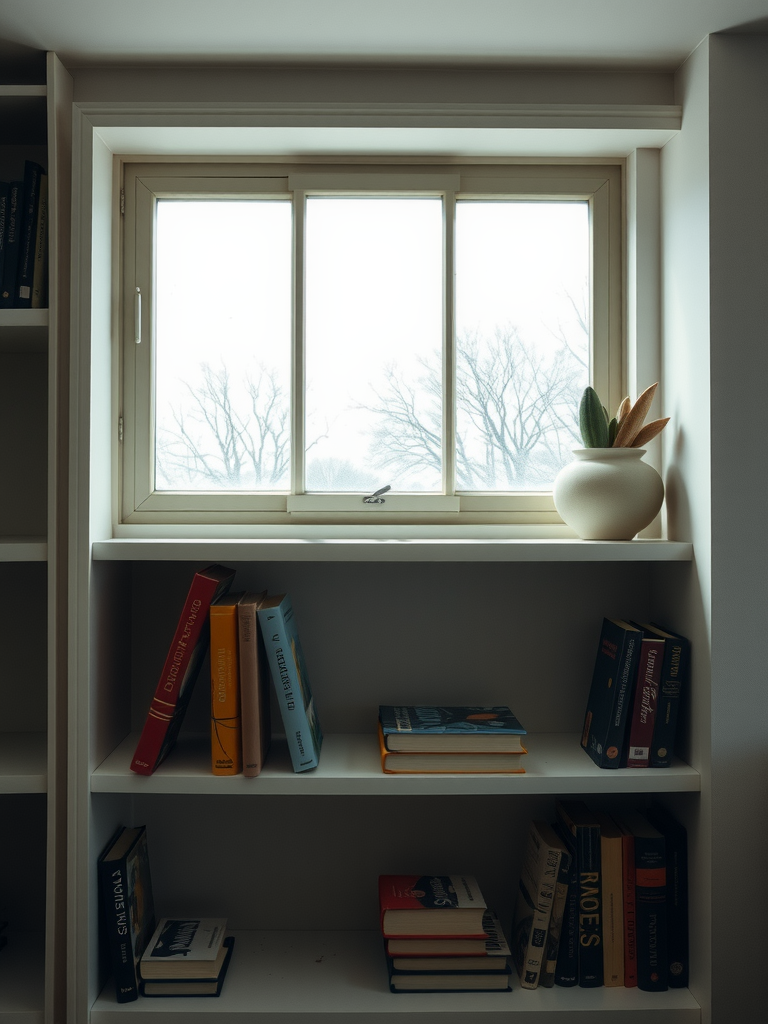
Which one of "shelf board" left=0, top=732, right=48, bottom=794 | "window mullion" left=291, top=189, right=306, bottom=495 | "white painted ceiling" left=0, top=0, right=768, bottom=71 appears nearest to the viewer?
"white painted ceiling" left=0, top=0, right=768, bottom=71

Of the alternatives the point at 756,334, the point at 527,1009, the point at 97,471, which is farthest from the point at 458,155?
the point at 527,1009

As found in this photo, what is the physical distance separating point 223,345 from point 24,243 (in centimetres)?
43

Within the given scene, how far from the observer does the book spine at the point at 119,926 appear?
1420 millimetres

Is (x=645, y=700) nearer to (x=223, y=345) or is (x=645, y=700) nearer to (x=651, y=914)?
(x=651, y=914)

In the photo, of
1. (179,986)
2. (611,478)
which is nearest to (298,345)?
(611,478)

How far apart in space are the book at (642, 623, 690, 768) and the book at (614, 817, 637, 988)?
7.0 inches

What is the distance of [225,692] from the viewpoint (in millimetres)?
1403

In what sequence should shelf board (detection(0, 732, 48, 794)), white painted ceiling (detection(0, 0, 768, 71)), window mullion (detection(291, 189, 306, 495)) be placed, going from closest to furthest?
white painted ceiling (detection(0, 0, 768, 71))
shelf board (detection(0, 732, 48, 794))
window mullion (detection(291, 189, 306, 495))

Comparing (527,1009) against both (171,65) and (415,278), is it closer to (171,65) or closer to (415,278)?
(415,278)

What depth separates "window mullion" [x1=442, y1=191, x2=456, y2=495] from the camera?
169 cm

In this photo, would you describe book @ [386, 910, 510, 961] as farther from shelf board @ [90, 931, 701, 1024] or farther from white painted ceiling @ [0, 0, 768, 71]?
white painted ceiling @ [0, 0, 768, 71]

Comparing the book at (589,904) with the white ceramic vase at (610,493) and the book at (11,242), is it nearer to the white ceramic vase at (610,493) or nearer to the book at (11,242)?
A: the white ceramic vase at (610,493)

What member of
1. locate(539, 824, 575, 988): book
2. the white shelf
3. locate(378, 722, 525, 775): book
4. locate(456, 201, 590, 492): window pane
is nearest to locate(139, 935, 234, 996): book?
the white shelf

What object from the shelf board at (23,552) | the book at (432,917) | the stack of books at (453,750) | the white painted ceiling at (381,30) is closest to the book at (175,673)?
the shelf board at (23,552)
